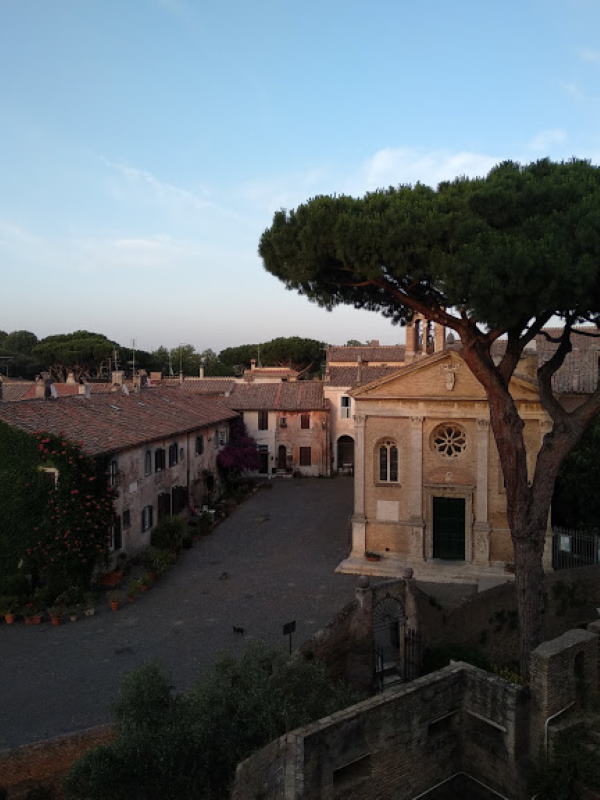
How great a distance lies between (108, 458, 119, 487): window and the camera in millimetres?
20527

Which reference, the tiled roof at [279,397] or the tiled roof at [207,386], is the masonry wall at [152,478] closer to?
the tiled roof at [279,397]

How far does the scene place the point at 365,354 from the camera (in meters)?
49.0

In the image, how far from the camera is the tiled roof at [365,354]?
4812 cm

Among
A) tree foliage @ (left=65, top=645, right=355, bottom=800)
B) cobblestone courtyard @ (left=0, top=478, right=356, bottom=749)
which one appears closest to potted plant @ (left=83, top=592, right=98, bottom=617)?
cobblestone courtyard @ (left=0, top=478, right=356, bottom=749)

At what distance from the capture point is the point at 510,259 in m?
11.1

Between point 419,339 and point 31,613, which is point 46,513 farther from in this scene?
point 419,339

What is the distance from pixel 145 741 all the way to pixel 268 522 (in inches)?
790

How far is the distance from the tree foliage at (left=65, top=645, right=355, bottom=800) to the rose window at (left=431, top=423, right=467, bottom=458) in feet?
43.3

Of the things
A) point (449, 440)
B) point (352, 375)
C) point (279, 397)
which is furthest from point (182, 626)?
point (352, 375)

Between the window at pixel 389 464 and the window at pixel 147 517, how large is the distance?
30.0 ft

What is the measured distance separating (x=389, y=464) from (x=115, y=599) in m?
10.5

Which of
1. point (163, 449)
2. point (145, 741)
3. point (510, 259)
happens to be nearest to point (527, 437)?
point (510, 259)

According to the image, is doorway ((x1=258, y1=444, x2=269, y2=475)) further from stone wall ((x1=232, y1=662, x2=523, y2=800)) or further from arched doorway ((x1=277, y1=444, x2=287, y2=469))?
stone wall ((x1=232, y1=662, x2=523, y2=800))

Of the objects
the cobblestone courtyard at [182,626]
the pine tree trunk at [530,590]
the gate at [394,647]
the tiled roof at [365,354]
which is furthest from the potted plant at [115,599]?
the tiled roof at [365,354]
